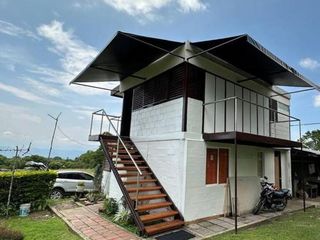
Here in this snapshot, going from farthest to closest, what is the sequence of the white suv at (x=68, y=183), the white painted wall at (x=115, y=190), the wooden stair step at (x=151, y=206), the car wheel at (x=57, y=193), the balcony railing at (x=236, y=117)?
the white suv at (x=68, y=183)
the car wheel at (x=57, y=193)
the white painted wall at (x=115, y=190)
the balcony railing at (x=236, y=117)
the wooden stair step at (x=151, y=206)

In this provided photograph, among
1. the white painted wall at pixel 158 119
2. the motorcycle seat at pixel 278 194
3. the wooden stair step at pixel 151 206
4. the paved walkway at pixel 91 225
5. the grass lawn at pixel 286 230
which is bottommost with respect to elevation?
the paved walkway at pixel 91 225

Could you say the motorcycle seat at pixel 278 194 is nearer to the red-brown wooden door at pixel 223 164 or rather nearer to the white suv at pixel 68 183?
the red-brown wooden door at pixel 223 164

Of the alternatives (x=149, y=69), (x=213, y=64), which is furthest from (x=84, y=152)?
(x=213, y=64)

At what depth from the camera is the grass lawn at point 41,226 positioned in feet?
19.1

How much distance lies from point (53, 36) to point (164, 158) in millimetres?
8099

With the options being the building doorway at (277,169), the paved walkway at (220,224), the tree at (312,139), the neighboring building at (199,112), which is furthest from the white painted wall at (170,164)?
the tree at (312,139)

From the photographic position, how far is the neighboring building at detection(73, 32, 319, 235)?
7.18m

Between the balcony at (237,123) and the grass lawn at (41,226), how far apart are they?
4.95m

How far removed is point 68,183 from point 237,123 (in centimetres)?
905

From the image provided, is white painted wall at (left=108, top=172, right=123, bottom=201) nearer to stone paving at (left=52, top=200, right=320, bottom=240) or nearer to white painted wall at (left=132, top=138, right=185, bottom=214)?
stone paving at (left=52, top=200, right=320, bottom=240)

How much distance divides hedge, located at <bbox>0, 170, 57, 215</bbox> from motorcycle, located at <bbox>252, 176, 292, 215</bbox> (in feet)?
25.9

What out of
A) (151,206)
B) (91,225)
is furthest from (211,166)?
(91,225)

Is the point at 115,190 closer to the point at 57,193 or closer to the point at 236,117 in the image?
the point at 57,193

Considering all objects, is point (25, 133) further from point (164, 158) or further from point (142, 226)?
point (142, 226)
